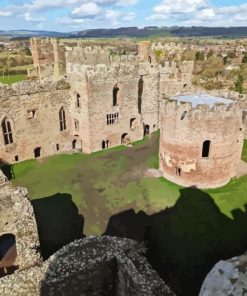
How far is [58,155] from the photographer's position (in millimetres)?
29516

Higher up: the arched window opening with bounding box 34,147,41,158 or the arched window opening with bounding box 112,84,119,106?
the arched window opening with bounding box 112,84,119,106

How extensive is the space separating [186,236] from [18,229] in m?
9.81

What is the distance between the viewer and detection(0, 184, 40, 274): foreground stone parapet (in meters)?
11.7

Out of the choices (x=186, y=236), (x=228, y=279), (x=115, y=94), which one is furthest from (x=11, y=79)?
(x=228, y=279)

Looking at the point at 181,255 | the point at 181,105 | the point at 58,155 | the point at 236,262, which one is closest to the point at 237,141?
the point at 181,105

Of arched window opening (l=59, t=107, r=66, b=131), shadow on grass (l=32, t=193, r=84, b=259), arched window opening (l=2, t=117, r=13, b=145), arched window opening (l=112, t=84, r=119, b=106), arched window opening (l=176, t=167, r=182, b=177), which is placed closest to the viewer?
shadow on grass (l=32, t=193, r=84, b=259)

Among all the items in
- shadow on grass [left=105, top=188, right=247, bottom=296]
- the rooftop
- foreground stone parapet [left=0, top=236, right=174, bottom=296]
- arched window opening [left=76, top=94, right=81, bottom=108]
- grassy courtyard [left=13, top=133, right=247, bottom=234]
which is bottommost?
shadow on grass [left=105, top=188, right=247, bottom=296]

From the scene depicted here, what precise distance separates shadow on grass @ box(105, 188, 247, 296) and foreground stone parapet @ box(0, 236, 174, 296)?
526cm

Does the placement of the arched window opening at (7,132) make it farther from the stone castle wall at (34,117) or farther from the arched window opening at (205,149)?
the arched window opening at (205,149)

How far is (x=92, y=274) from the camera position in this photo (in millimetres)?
10172

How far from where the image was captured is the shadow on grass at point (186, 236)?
50.0 feet

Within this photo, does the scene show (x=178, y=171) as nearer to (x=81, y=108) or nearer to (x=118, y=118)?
(x=118, y=118)

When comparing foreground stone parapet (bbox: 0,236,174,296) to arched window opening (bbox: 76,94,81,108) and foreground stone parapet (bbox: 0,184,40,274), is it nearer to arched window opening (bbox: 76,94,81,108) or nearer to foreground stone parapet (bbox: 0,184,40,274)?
foreground stone parapet (bbox: 0,184,40,274)

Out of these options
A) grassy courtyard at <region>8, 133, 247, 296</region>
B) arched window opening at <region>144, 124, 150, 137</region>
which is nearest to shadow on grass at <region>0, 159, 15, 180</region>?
grassy courtyard at <region>8, 133, 247, 296</region>
